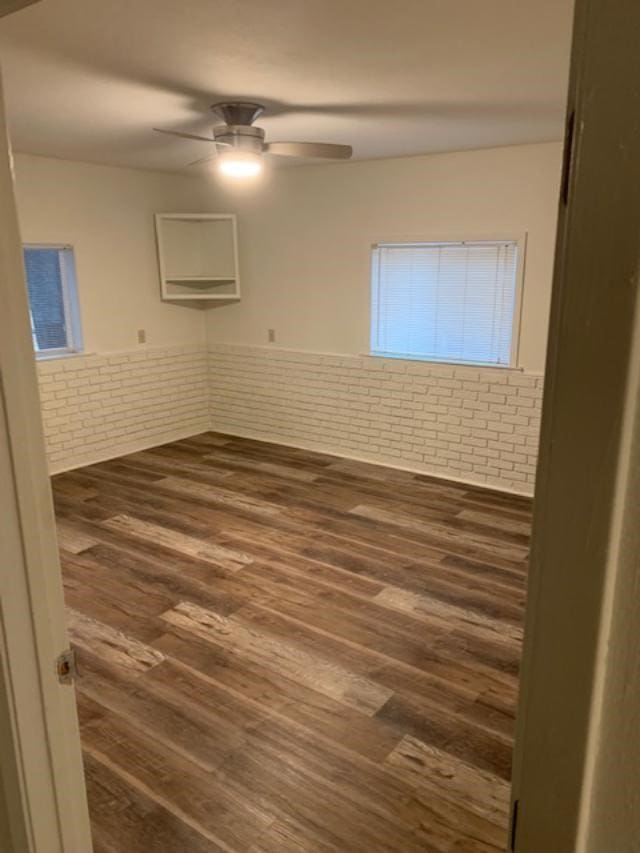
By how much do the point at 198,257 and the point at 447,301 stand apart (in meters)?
2.60

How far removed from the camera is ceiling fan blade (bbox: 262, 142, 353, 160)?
3.06 m

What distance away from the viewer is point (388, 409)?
509 cm

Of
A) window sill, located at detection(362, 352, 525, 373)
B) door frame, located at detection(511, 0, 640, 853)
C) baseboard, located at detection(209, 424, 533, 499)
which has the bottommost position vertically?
baseboard, located at detection(209, 424, 533, 499)

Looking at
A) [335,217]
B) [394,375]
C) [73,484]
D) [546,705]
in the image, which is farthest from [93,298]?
[546,705]

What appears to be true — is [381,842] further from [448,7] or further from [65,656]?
[448,7]

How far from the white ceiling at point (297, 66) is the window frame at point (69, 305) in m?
1.23

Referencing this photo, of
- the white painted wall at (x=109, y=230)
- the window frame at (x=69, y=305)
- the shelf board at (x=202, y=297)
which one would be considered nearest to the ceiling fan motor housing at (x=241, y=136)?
the white painted wall at (x=109, y=230)

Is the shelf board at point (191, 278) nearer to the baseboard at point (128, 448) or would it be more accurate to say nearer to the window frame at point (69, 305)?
the window frame at point (69, 305)

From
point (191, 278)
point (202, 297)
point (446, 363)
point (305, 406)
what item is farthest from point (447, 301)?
point (191, 278)

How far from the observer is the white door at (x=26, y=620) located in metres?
1.00

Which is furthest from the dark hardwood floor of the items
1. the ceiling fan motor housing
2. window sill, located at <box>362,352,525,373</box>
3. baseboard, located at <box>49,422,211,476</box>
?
the ceiling fan motor housing

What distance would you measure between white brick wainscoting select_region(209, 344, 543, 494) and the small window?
145 cm

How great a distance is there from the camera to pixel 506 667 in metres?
2.61

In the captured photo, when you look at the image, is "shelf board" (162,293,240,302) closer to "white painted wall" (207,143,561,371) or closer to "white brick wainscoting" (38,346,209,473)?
"white painted wall" (207,143,561,371)
